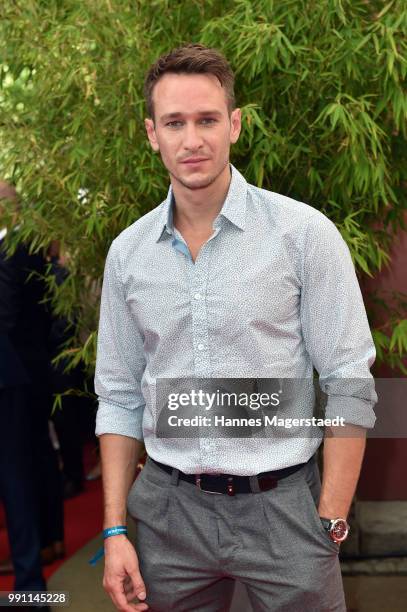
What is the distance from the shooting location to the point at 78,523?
502 cm

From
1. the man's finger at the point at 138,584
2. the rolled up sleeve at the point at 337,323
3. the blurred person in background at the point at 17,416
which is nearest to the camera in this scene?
the rolled up sleeve at the point at 337,323

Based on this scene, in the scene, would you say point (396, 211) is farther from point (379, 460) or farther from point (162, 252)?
point (162, 252)

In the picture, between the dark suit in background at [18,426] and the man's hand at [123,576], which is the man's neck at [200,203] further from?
the dark suit in background at [18,426]

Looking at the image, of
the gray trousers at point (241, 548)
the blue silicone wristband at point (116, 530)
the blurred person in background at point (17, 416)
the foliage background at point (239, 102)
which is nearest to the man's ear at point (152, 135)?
the gray trousers at point (241, 548)

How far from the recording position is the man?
1725mm

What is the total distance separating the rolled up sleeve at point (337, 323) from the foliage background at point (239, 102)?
4.06ft

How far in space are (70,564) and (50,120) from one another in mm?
1908

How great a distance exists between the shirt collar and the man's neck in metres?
0.01

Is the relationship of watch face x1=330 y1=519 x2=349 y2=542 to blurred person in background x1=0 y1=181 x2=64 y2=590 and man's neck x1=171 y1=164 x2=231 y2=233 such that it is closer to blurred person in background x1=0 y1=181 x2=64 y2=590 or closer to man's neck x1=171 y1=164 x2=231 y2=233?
Result: man's neck x1=171 y1=164 x2=231 y2=233

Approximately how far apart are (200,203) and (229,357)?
11.2 inches

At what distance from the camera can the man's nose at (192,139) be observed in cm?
173

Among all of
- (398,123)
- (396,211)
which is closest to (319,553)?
(398,123)

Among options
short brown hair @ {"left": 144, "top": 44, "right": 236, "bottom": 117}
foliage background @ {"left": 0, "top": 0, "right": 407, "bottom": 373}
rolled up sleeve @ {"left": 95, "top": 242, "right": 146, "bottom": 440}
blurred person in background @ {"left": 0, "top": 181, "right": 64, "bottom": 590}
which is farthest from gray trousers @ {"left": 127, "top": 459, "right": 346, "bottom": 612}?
blurred person in background @ {"left": 0, "top": 181, "right": 64, "bottom": 590}

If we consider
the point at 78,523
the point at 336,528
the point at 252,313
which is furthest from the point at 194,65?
the point at 78,523
